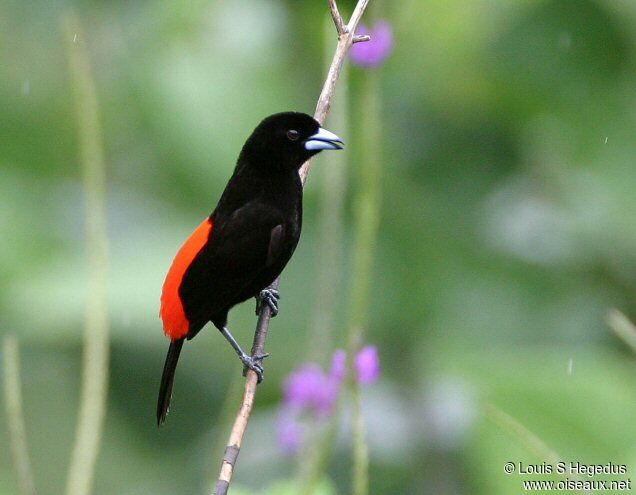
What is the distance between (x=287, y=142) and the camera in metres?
2.53

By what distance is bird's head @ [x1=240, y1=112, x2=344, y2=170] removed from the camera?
8.13ft

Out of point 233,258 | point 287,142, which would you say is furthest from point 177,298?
point 287,142

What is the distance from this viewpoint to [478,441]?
2.81 m

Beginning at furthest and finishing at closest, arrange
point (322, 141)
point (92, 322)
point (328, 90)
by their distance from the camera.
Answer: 1. point (322, 141)
2. point (328, 90)
3. point (92, 322)

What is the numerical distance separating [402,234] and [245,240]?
1.20 metres

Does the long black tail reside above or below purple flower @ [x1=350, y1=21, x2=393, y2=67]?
below

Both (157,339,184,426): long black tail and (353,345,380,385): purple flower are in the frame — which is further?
(157,339,184,426): long black tail

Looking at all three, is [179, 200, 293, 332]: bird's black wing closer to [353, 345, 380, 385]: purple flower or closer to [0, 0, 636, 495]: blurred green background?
[353, 345, 380, 385]: purple flower

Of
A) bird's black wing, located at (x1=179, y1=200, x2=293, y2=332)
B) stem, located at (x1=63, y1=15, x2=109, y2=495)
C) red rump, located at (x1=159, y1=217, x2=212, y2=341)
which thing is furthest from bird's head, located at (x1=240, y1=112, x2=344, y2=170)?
stem, located at (x1=63, y1=15, x2=109, y2=495)

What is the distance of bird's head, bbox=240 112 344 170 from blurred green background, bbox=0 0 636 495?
0.78 meters

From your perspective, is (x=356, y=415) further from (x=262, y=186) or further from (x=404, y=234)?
(x=404, y=234)

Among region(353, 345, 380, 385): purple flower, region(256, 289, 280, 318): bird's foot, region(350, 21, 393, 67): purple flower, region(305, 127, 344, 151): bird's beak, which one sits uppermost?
region(350, 21, 393, 67): purple flower

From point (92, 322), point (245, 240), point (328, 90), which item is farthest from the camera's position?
point (245, 240)

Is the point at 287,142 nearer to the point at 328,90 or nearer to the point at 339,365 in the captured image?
the point at 328,90
